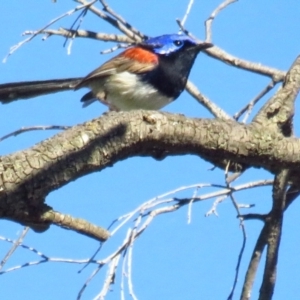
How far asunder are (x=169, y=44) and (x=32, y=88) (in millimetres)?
1851

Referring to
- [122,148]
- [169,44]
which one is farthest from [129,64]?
[122,148]

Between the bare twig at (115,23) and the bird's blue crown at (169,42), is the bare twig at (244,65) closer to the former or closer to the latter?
the bare twig at (115,23)

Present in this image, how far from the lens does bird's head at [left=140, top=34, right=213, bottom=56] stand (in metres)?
5.77

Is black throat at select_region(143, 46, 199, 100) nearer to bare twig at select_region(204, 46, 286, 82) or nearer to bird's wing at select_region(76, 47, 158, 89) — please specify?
bird's wing at select_region(76, 47, 158, 89)

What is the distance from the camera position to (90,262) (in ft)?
10.7

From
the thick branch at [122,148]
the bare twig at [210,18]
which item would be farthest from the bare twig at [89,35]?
A: the thick branch at [122,148]

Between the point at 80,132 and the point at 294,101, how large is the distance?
1245 millimetres

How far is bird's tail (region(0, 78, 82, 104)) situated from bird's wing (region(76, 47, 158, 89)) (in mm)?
147

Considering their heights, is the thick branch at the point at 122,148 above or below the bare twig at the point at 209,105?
below

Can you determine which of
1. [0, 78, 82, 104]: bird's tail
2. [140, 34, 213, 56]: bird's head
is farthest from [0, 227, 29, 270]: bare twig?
[140, 34, 213, 56]: bird's head

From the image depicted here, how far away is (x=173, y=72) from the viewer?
555 centimetres

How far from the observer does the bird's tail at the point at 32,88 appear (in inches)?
156

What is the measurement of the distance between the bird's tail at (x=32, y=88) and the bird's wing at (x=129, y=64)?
147 millimetres

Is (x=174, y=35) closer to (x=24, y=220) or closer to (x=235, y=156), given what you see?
(x=235, y=156)
